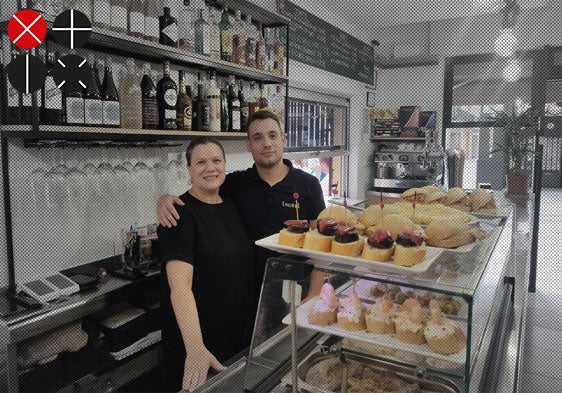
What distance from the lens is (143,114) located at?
95.0 inches

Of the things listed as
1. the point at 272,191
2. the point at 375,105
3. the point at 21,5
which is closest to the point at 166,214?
the point at 272,191

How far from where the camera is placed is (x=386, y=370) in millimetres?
1225

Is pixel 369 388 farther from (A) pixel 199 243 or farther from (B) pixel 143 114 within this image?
(B) pixel 143 114

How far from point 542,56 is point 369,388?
6.02 m

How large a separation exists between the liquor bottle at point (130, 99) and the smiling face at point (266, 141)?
1.92 feet

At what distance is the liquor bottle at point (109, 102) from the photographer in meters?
2.16

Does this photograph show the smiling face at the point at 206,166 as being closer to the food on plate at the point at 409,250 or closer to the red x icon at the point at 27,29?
the red x icon at the point at 27,29

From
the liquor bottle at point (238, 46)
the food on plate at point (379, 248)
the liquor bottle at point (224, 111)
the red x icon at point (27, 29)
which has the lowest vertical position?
the food on plate at point (379, 248)

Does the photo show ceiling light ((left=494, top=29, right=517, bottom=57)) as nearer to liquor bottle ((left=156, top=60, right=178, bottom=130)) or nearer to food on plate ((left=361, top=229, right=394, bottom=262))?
liquor bottle ((left=156, top=60, right=178, bottom=130))

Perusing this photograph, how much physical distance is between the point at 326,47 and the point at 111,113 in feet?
10.8

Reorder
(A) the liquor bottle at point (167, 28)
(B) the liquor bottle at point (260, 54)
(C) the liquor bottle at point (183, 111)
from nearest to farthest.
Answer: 1. (A) the liquor bottle at point (167, 28)
2. (C) the liquor bottle at point (183, 111)
3. (B) the liquor bottle at point (260, 54)

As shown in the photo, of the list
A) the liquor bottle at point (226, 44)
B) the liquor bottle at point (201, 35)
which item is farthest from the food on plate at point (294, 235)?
the liquor bottle at point (226, 44)

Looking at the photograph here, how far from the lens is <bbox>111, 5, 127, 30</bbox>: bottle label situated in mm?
2172

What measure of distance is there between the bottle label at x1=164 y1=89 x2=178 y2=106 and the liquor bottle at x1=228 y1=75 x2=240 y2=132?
1.80 ft
